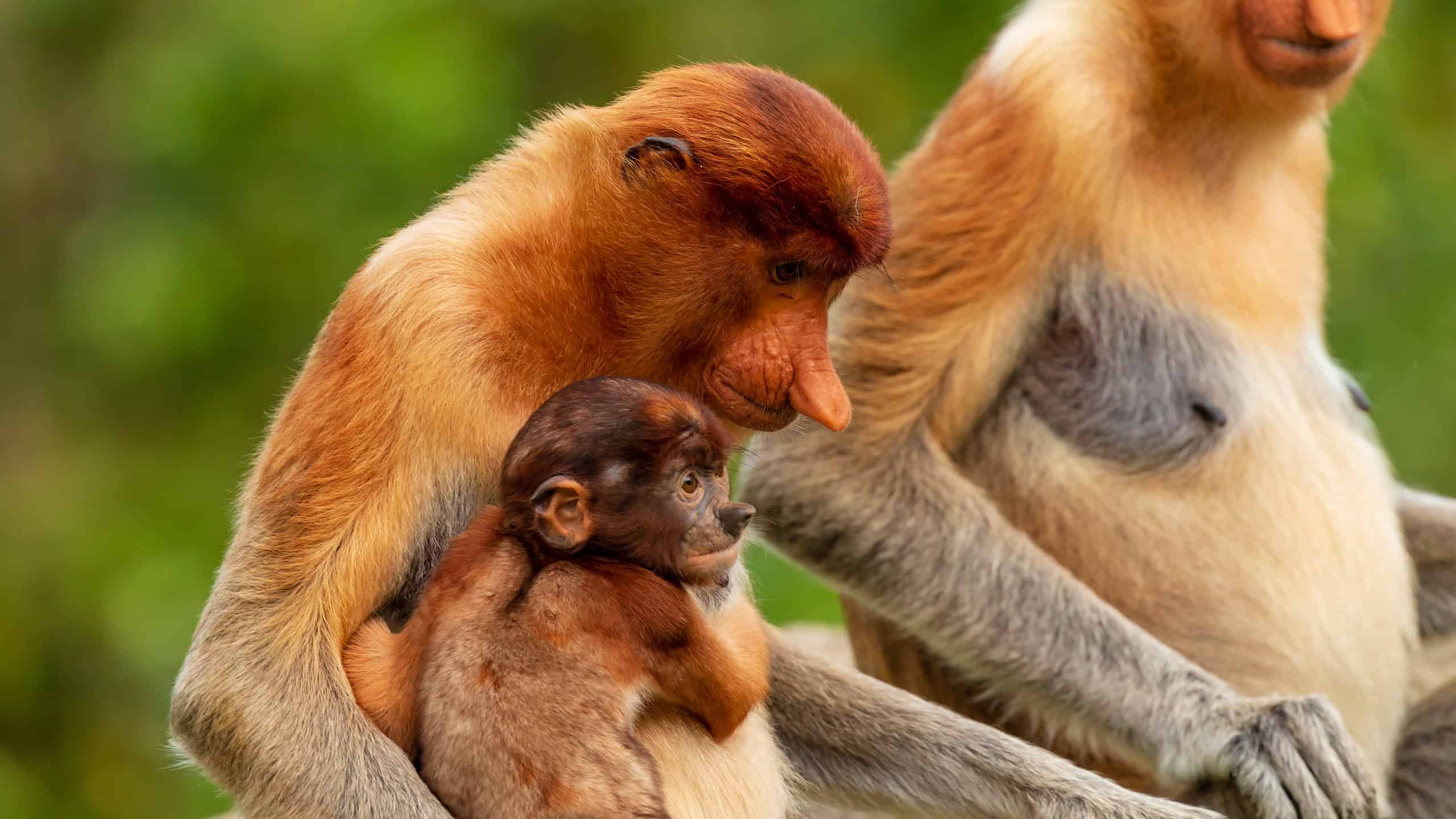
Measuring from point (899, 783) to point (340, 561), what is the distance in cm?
113

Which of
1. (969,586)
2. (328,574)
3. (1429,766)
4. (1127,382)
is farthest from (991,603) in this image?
(328,574)

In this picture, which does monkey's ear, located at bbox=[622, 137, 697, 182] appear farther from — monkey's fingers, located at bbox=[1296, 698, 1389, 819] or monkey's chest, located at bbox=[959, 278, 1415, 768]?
monkey's fingers, located at bbox=[1296, 698, 1389, 819]

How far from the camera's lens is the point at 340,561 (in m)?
2.31

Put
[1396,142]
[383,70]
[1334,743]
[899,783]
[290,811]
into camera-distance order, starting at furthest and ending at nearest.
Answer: [1396,142]
[383,70]
[1334,743]
[899,783]
[290,811]

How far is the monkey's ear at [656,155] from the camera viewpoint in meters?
2.41

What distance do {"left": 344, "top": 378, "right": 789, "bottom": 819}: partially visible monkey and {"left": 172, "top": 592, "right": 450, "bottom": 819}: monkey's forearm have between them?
52 mm

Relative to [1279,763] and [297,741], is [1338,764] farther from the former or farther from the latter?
[297,741]

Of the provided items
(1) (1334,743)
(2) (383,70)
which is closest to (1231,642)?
(1) (1334,743)

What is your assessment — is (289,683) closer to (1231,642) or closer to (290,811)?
(290,811)

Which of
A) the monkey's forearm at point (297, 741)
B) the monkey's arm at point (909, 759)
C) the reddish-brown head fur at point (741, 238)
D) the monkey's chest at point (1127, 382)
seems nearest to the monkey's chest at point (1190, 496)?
the monkey's chest at point (1127, 382)

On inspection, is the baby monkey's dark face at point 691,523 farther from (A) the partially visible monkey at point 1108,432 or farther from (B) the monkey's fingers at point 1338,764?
(B) the monkey's fingers at point 1338,764

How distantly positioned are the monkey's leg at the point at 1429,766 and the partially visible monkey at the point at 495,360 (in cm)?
189

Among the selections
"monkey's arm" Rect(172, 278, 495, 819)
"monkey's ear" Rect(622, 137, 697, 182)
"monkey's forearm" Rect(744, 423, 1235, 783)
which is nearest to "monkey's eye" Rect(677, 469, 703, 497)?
"monkey's arm" Rect(172, 278, 495, 819)

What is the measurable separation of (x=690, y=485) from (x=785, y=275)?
1.08ft
